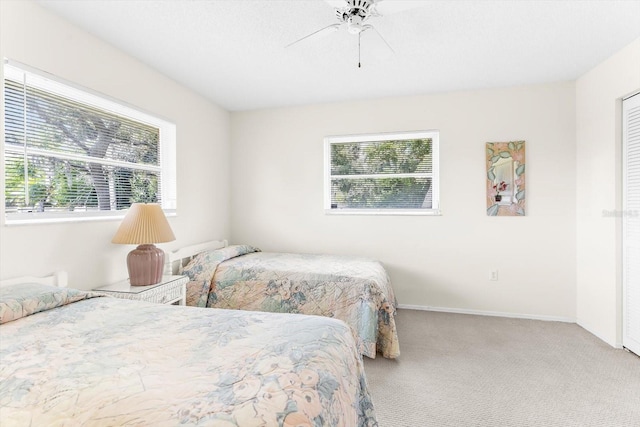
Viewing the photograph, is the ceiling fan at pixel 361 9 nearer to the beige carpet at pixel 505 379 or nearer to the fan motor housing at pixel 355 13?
the fan motor housing at pixel 355 13

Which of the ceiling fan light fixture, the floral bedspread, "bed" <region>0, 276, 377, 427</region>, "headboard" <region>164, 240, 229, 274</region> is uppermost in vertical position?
the ceiling fan light fixture

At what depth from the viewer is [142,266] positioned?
7.79 feet

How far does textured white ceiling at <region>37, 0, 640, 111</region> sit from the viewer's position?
2.04 meters

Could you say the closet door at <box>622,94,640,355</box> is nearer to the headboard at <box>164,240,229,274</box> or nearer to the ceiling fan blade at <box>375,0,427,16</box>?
the ceiling fan blade at <box>375,0,427,16</box>

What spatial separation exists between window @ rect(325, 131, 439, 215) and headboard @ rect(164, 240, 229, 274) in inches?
58.4

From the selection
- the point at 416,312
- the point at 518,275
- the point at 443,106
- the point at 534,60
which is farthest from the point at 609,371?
the point at 443,106

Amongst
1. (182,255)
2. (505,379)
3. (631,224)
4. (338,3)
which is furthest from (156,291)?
(631,224)

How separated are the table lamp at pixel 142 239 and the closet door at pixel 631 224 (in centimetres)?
366

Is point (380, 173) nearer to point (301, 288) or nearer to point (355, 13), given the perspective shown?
point (301, 288)

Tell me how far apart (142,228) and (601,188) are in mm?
3853

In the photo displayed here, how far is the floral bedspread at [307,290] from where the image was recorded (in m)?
2.53

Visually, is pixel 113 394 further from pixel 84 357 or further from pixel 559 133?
pixel 559 133

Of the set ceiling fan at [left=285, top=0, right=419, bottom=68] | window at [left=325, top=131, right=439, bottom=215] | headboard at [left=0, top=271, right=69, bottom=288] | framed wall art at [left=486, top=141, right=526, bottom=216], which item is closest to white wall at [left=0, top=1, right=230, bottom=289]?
headboard at [left=0, top=271, right=69, bottom=288]

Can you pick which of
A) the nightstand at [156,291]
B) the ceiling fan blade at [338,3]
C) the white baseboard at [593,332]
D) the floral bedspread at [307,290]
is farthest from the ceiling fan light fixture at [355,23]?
the white baseboard at [593,332]
